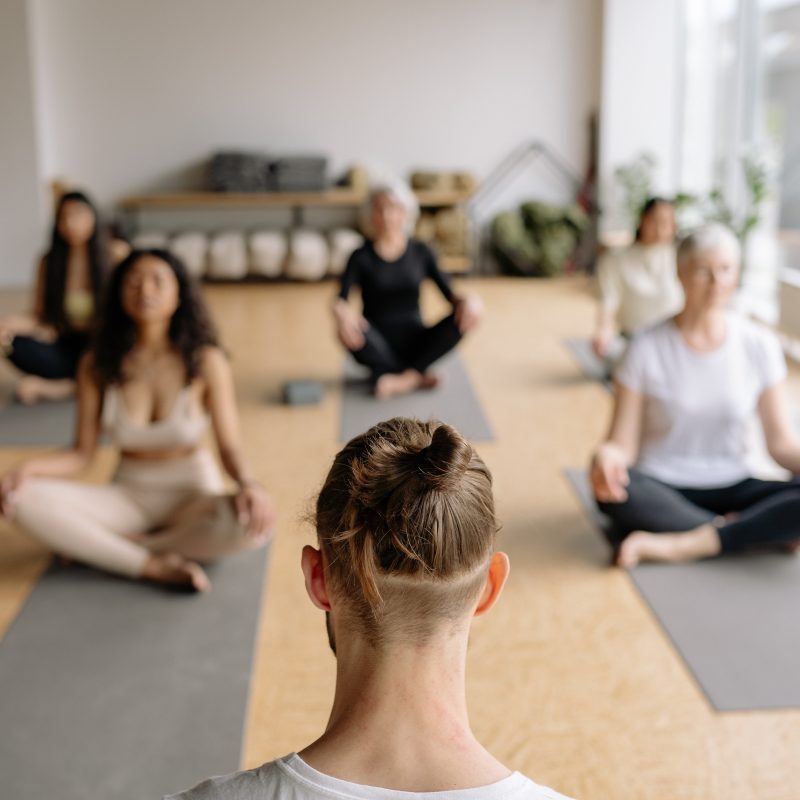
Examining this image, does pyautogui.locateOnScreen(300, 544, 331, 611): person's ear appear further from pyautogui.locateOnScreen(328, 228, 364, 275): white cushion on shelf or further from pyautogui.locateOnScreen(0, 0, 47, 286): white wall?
pyautogui.locateOnScreen(0, 0, 47, 286): white wall

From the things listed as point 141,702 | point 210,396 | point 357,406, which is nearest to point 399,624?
point 141,702

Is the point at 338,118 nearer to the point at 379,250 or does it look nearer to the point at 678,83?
the point at 678,83

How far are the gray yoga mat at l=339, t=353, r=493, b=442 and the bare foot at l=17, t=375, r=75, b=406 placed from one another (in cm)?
125

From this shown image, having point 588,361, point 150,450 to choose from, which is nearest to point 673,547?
point 150,450

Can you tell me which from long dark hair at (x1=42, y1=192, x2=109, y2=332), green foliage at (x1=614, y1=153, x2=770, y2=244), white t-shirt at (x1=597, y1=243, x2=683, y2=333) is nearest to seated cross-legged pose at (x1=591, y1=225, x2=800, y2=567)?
white t-shirt at (x1=597, y1=243, x2=683, y2=333)

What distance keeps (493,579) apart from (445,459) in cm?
13

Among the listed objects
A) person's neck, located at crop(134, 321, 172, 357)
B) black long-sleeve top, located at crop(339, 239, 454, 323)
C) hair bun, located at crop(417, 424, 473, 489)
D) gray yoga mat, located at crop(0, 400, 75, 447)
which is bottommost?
gray yoga mat, located at crop(0, 400, 75, 447)

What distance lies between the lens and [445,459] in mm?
865

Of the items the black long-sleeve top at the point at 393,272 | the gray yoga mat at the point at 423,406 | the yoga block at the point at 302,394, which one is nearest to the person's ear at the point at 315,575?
the gray yoga mat at the point at 423,406

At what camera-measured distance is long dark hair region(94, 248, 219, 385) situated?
8.97ft

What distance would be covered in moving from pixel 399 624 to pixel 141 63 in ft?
27.0

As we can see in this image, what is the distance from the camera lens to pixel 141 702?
2.16 m

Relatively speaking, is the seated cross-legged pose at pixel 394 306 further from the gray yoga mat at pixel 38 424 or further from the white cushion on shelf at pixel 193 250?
the white cushion on shelf at pixel 193 250

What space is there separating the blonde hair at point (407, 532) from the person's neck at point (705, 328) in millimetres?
2105
